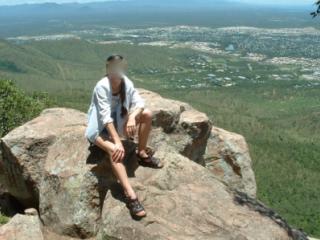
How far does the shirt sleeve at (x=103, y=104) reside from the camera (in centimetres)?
924

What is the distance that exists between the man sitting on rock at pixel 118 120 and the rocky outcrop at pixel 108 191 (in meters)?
0.32

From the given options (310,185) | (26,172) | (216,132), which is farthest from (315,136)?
(26,172)

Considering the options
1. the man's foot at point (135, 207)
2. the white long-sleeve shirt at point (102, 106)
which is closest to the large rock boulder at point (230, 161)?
the white long-sleeve shirt at point (102, 106)

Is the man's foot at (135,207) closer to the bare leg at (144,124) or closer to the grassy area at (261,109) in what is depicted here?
the bare leg at (144,124)

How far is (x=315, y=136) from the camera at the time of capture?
100m

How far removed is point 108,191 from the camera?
9.59 m

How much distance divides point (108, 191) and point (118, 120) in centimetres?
124

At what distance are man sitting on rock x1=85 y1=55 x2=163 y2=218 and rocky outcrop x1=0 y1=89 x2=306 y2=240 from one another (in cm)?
32

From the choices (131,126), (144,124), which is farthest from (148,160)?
(131,126)

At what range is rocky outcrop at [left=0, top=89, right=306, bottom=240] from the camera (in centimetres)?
876

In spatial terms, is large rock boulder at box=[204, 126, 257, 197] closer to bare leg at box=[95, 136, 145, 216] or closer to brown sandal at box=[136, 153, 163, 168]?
brown sandal at box=[136, 153, 163, 168]

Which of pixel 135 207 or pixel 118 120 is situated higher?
pixel 118 120

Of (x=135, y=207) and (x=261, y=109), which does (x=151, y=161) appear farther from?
(x=261, y=109)

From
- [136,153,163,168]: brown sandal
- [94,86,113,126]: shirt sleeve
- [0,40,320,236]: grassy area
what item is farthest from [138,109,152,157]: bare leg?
[0,40,320,236]: grassy area
